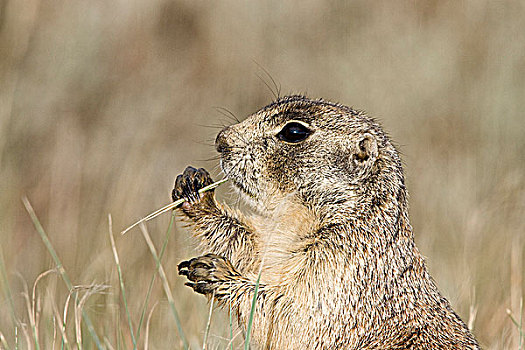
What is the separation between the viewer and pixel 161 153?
26.4 ft

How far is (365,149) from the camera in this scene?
147 inches

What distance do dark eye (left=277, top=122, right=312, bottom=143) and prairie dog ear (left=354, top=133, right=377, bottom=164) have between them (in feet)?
0.74

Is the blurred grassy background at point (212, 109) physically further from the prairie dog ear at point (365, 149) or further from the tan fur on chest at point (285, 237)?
the prairie dog ear at point (365, 149)

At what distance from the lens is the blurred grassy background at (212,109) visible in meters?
5.84

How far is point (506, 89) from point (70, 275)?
4.86 metres

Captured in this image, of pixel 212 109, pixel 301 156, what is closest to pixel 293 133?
pixel 301 156

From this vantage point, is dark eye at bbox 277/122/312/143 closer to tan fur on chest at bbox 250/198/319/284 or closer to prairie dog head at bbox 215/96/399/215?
prairie dog head at bbox 215/96/399/215

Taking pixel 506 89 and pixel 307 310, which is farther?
pixel 506 89

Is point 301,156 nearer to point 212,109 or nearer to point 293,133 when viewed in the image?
point 293,133

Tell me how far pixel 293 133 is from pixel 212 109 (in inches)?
199

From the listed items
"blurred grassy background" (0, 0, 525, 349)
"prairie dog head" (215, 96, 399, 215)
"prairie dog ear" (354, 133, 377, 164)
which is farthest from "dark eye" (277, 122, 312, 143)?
"blurred grassy background" (0, 0, 525, 349)

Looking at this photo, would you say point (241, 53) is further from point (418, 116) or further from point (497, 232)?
point (497, 232)

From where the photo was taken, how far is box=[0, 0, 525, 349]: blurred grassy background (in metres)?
5.84

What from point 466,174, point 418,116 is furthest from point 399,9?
point 466,174
